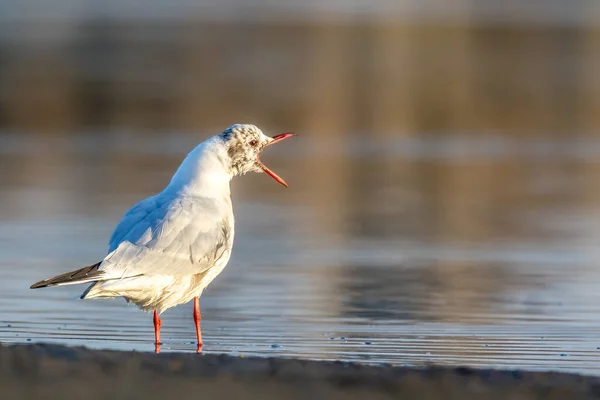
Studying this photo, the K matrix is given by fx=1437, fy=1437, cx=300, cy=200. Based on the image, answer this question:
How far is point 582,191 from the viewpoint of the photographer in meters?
20.1

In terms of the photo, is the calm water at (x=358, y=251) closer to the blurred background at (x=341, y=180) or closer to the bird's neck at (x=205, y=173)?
the blurred background at (x=341, y=180)

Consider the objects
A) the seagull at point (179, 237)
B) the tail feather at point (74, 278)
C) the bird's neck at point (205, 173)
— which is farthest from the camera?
the bird's neck at point (205, 173)

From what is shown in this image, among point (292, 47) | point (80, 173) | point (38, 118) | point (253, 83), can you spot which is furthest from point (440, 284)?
Result: point (292, 47)

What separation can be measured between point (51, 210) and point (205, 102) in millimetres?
14598

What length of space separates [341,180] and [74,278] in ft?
42.6

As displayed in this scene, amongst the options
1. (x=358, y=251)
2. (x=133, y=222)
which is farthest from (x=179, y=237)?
(x=358, y=251)

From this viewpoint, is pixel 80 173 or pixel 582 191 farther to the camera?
pixel 80 173

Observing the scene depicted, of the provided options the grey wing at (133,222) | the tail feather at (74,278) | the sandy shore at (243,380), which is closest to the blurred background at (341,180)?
the grey wing at (133,222)

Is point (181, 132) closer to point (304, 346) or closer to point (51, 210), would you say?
point (51, 210)

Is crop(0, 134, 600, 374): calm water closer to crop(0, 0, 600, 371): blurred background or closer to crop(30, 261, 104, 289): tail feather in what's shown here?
crop(0, 0, 600, 371): blurred background

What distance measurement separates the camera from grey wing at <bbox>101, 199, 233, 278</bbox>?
30.7 feet

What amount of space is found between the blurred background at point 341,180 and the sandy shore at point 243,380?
91.2 inches

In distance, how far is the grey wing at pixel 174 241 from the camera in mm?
9367

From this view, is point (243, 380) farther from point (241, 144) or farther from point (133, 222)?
point (241, 144)
